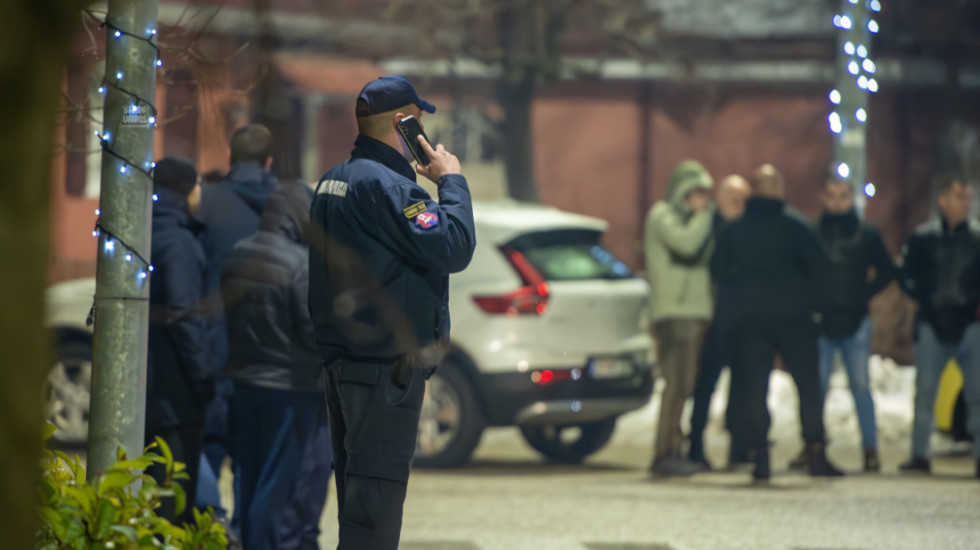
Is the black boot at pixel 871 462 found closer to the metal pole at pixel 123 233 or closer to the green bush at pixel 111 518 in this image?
the metal pole at pixel 123 233

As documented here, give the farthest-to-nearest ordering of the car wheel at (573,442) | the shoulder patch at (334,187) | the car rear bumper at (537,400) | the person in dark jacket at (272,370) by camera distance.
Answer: the car wheel at (573,442)
the car rear bumper at (537,400)
the person in dark jacket at (272,370)
the shoulder patch at (334,187)

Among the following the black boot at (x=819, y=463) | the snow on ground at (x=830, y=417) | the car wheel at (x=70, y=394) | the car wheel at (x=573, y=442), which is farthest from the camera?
the snow on ground at (x=830, y=417)

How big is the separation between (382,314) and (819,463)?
615 centimetres

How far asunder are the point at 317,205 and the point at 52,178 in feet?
10.2

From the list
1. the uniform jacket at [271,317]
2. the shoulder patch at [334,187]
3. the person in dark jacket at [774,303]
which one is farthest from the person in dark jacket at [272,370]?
the person in dark jacket at [774,303]

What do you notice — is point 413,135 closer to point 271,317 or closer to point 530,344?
point 271,317

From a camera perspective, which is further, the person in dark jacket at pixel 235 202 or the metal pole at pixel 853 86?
the metal pole at pixel 853 86

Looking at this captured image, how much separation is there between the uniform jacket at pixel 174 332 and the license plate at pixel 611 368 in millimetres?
4490

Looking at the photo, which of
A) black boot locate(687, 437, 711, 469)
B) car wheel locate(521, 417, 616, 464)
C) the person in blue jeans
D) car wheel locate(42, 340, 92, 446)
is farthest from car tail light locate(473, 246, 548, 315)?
car wheel locate(42, 340, 92, 446)

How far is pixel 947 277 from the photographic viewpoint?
1064cm

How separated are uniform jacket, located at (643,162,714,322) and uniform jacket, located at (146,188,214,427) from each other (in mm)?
4684

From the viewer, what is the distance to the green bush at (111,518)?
3410 millimetres

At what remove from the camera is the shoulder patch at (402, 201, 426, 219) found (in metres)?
4.57

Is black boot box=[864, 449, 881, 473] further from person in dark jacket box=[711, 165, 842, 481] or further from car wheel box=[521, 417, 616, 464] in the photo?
car wheel box=[521, 417, 616, 464]
